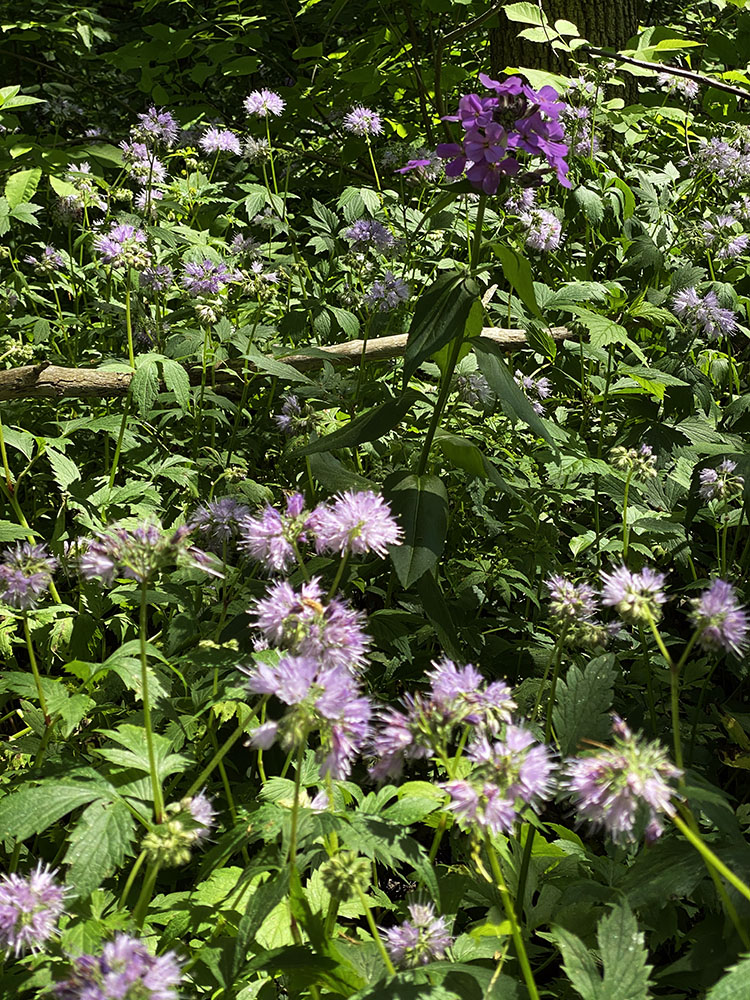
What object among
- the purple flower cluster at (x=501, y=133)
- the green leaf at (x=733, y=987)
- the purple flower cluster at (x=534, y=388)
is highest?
the purple flower cluster at (x=501, y=133)

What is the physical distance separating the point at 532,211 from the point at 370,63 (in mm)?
1757

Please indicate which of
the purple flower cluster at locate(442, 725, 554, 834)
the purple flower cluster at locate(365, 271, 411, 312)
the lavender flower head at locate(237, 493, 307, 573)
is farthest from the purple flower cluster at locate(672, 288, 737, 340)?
the purple flower cluster at locate(442, 725, 554, 834)

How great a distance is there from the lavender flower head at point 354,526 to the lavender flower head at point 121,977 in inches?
24.0

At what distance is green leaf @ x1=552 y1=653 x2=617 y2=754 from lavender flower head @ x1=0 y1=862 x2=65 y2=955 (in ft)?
2.55

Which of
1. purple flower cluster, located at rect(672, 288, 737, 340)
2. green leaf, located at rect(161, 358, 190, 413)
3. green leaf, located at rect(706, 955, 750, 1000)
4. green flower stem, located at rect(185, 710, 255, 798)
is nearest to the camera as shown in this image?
green leaf, located at rect(706, 955, 750, 1000)

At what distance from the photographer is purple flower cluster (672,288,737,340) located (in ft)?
9.43

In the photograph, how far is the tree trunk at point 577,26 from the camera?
4809mm

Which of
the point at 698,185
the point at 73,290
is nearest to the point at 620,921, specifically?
the point at 73,290

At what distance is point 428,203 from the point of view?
166 inches

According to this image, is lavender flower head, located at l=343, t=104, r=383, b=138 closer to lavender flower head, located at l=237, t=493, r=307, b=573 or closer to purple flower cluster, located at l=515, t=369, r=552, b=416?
purple flower cluster, located at l=515, t=369, r=552, b=416

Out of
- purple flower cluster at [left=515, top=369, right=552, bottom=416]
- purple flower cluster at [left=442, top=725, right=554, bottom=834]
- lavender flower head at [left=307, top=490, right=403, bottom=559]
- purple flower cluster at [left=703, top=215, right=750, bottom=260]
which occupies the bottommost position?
purple flower cluster at [left=515, top=369, right=552, bottom=416]

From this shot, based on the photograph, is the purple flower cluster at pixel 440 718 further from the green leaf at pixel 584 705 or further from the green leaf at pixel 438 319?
the green leaf at pixel 438 319

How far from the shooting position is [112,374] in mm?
2678

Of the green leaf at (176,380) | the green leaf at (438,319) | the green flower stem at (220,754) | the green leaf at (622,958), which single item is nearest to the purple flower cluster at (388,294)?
the green leaf at (176,380)
